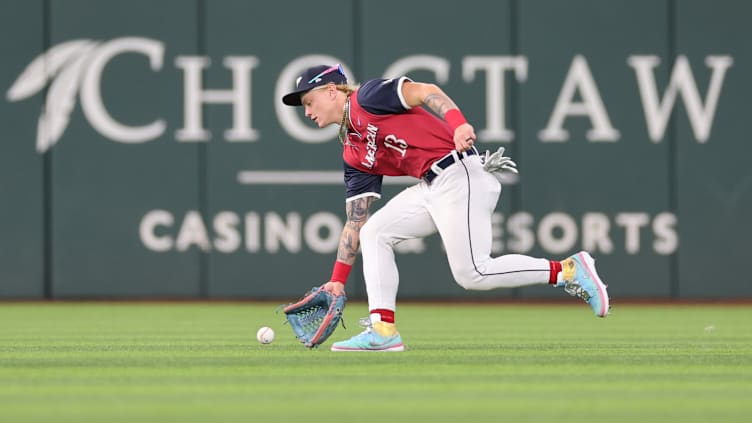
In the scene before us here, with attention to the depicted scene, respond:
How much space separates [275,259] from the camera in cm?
1376

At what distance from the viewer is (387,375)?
5691mm

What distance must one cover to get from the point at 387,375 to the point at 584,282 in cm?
175

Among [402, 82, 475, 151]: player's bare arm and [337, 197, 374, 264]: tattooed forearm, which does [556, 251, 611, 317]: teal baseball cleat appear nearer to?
[402, 82, 475, 151]: player's bare arm

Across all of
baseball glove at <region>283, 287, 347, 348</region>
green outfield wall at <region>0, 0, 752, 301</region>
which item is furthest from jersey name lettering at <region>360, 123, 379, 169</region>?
green outfield wall at <region>0, 0, 752, 301</region>

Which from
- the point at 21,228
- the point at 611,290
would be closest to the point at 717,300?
the point at 611,290

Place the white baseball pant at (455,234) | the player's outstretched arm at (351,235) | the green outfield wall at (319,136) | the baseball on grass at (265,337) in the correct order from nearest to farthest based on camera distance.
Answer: the white baseball pant at (455,234) < the player's outstretched arm at (351,235) < the baseball on grass at (265,337) < the green outfield wall at (319,136)

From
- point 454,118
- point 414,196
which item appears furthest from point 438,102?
point 414,196

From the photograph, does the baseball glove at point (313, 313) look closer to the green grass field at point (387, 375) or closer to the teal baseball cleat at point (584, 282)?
the green grass field at point (387, 375)

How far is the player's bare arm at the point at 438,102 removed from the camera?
21.1 feet

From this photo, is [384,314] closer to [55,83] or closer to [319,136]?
[319,136]

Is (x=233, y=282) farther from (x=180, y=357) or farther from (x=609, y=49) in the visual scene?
(x=180, y=357)

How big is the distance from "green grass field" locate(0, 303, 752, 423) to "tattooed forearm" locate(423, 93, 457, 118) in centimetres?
122

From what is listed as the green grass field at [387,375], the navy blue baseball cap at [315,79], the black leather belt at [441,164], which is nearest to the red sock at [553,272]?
the green grass field at [387,375]

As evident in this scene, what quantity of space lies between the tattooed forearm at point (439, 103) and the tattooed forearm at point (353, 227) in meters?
0.84
